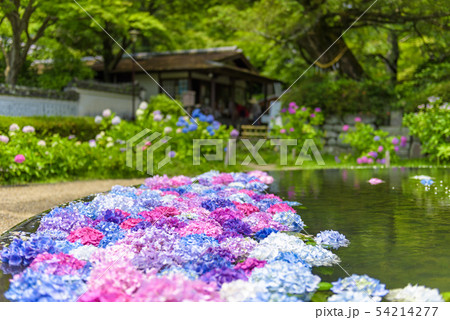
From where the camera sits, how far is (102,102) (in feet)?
56.5

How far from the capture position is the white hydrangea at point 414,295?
2.40m

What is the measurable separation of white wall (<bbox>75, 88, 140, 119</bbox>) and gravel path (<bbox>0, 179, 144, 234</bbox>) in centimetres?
807

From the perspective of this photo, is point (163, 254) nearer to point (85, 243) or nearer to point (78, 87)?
point (85, 243)

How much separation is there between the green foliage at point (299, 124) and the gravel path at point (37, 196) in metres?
5.13

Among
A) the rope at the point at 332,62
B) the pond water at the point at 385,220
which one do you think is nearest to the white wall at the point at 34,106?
the rope at the point at 332,62

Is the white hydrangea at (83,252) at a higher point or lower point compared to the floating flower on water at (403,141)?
lower

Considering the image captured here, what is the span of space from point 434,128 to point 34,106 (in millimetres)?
10458

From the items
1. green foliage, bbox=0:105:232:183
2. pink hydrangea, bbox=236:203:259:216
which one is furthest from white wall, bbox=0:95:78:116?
pink hydrangea, bbox=236:203:259:216

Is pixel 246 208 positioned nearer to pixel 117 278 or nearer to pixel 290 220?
pixel 290 220

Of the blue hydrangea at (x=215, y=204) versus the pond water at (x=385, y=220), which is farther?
the blue hydrangea at (x=215, y=204)

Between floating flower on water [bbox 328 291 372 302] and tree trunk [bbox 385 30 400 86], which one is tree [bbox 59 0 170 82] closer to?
tree trunk [bbox 385 30 400 86]

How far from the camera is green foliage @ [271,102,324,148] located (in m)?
12.9

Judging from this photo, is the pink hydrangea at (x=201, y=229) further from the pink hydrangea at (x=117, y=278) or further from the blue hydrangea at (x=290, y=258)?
the pink hydrangea at (x=117, y=278)

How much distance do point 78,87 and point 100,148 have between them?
7011 mm
